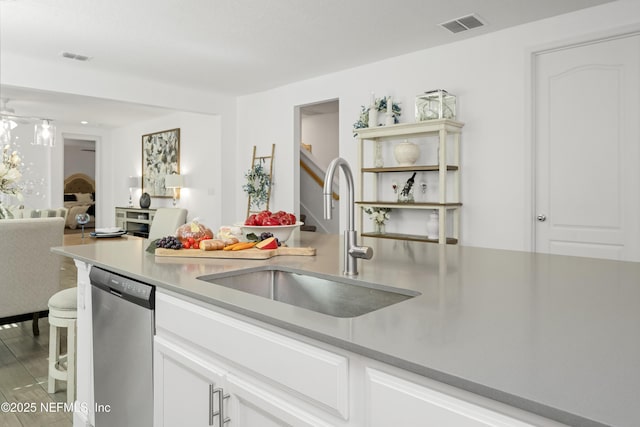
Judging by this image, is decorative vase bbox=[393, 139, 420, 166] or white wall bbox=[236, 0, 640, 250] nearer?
white wall bbox=[236, 0, 640, 250]

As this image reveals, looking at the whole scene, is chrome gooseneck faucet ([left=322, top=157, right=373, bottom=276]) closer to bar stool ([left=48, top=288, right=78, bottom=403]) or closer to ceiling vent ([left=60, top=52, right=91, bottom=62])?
bar stool ([left=48, top=288, right=78, bottom=403])

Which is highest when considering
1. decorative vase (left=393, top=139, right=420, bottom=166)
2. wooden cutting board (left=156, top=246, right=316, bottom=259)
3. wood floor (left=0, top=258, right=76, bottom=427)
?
decorative vase (left=393, top=139, right=420, bottom=166)

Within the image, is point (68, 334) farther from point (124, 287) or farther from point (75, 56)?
point (75, 56)

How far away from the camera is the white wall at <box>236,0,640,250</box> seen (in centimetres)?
350

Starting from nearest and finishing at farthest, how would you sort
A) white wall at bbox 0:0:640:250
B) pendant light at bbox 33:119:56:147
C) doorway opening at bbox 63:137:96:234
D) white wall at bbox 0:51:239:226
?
1. white wall at bbox 0:0:640:250
2. white wall at bbox 0:51:239:226
3. pendant light at bbox 33:119:56:147
4. doorway opening at bbox 63:137:96:234

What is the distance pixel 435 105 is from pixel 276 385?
349 centimetres

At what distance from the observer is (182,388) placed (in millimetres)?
1321

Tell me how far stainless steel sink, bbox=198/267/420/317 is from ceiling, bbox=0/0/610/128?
2421mm

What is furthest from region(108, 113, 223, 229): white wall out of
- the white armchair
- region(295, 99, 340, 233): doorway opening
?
the white armchair

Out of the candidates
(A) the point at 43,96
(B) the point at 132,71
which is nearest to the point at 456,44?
(B) the point at 132,71

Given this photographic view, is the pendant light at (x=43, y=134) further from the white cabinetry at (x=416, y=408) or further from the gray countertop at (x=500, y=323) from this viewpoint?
the white cabinetry at (x=416, y=408)

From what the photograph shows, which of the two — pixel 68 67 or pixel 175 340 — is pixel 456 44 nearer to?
pixel 175 340

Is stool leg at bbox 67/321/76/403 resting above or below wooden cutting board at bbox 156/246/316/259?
below

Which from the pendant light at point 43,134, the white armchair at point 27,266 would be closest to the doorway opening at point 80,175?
the pendant light at point 43,134
